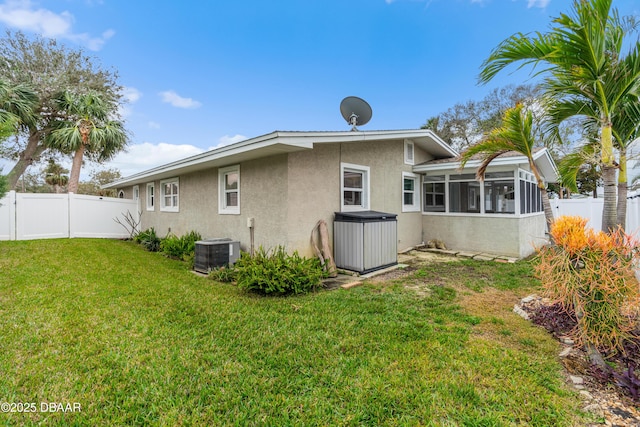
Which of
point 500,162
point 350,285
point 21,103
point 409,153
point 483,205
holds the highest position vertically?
point 21,103

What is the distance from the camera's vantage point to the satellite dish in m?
8.34

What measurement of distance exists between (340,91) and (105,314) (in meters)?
15.4

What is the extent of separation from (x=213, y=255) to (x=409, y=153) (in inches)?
275

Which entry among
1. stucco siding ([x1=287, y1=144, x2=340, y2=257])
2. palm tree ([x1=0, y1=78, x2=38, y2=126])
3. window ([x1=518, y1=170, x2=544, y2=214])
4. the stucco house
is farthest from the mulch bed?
palm tree ([x1=0, y1=78, x2=38, y2=126])

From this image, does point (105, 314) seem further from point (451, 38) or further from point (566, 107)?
point (451, 38)

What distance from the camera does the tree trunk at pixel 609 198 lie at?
3.45 meters

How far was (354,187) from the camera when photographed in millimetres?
8062

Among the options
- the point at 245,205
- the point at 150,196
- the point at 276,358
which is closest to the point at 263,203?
the point at 245,205

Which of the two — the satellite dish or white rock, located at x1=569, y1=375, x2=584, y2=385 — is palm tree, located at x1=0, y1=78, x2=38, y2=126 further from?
white rock, located at x1=569, y1=375, x2=584, y2=385

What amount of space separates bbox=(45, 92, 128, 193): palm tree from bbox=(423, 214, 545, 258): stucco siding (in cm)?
1515

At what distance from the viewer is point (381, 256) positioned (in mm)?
7211

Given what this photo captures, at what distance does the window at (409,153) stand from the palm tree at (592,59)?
6098 mm

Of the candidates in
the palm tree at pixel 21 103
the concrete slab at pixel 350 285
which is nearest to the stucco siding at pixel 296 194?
the concrete slab at pixel 350 285

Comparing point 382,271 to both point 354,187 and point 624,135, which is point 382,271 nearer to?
point 354,187
